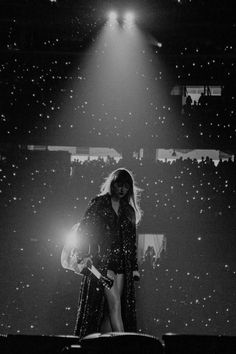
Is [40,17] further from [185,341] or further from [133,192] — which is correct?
[185,341]

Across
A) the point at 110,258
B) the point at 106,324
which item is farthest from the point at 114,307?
the point at 110,258

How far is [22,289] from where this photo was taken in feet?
24.4

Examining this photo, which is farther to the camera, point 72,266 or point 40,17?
point 40,17

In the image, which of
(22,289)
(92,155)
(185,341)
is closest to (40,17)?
(92,155)

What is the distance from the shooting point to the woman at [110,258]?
11.7 feet

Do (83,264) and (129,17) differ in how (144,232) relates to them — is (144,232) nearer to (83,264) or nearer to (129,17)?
(129,17)

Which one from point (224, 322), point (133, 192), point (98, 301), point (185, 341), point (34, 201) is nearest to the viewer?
point (185, 341)

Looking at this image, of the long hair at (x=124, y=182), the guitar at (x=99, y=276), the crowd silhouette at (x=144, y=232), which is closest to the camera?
the guitar at (x=99, y=276)

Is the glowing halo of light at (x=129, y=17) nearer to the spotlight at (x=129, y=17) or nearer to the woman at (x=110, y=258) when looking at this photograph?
the spotlight at (x=129, y=17)

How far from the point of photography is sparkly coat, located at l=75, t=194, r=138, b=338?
358cm

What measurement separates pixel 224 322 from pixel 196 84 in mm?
4061

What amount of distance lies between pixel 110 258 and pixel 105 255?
1.6 inches

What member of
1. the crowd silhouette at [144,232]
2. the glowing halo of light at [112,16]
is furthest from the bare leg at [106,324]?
the glowing halo of light at [112,16]

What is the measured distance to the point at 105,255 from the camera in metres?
3.67
